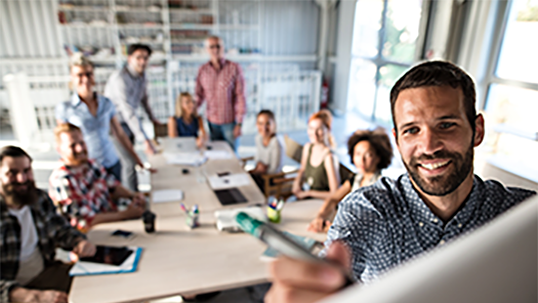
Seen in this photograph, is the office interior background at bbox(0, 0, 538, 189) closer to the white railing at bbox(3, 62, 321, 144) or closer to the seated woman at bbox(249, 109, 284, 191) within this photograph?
the white railing at bbox(3, 62, 321, 144)

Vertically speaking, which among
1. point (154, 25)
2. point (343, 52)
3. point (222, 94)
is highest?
point (154, 25)

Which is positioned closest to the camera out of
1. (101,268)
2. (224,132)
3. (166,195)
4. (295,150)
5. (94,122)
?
(101,268)

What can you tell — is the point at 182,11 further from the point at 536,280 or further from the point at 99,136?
the point at 536,280

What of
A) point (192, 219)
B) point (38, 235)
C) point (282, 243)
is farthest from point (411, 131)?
point (38, 235)

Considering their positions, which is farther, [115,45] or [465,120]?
[115,45]

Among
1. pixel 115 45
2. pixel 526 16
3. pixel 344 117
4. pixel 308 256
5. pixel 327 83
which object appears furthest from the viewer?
pixel 327 83

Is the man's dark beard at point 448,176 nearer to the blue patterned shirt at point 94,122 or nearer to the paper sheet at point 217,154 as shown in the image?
the paper sheet at point 217,154

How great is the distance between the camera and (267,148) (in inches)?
125

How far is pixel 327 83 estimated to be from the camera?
7.25 m

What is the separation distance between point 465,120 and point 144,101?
3.36 meters

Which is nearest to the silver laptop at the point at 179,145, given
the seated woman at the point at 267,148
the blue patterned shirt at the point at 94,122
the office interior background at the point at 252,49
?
the blue patterned shirt at the point at 94,122

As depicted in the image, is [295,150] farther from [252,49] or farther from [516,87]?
[252,49]

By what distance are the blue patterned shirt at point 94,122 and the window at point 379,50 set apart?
3.69 metres

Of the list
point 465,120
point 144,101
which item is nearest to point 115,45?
point 144,101
